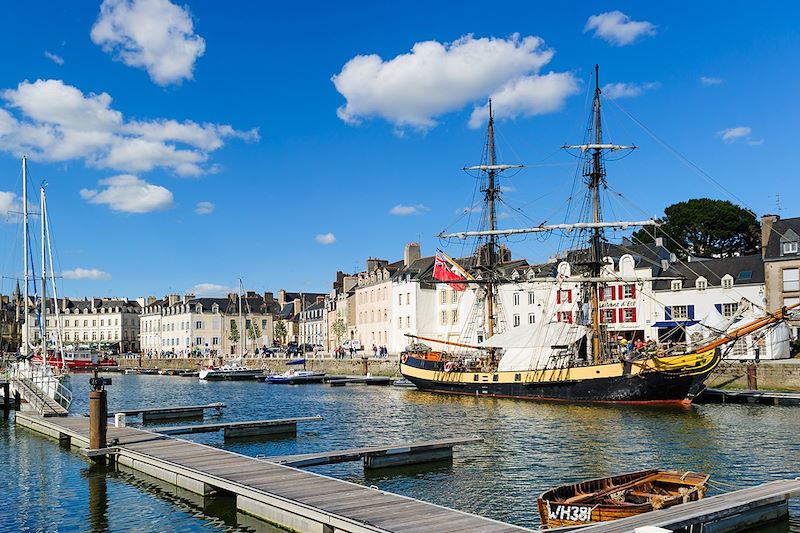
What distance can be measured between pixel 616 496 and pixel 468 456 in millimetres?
10416

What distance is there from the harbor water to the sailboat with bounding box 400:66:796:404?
73.9 inches

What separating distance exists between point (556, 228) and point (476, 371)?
42.3 ft

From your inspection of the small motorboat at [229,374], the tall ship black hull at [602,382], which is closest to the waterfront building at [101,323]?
the small motorboat at [229,374]

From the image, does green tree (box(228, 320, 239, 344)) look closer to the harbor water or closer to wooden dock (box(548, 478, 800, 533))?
the harbor water

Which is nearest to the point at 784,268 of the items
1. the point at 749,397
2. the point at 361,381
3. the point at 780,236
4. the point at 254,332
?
the point at 780,236

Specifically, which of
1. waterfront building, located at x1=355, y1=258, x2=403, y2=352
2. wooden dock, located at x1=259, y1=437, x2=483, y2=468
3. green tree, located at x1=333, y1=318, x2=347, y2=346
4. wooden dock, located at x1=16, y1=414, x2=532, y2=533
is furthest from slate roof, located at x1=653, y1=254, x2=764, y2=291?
wooden dock, located at x1=16, y1=414, x2=532, y2=533

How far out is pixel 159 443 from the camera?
86.7ft

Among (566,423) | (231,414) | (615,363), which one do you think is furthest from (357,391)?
(566,423)

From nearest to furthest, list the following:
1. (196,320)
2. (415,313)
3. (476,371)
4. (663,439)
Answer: (663,439) → (476,371) → (415,313) → (196,320)

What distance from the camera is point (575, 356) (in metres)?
52.8

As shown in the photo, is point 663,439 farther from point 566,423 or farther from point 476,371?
point 476,371

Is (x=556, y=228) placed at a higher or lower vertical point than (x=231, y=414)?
higher

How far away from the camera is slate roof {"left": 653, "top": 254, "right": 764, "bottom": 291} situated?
64688mm

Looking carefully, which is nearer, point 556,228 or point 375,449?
point 375,449
